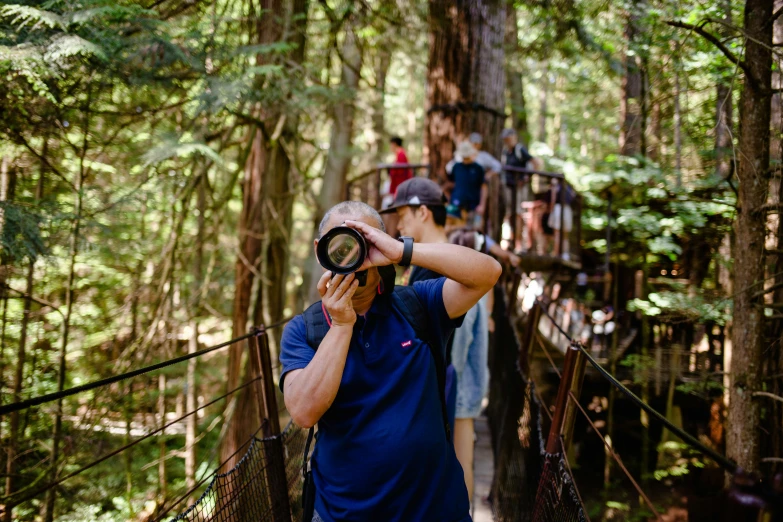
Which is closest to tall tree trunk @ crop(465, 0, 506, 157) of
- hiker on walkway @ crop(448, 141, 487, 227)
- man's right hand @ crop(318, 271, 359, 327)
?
hiker on walkway @ crop(448, 141, 487, 227)

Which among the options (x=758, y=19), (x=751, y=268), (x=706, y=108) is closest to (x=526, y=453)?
(x=751, y=268)

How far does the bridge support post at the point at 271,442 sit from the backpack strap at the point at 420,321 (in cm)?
115

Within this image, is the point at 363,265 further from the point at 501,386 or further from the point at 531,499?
the point at 501,386

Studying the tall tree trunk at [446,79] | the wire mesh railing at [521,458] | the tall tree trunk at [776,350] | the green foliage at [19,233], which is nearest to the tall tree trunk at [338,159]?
the tall tree trunk at [446,79]

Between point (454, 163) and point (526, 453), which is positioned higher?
point (454, 163)

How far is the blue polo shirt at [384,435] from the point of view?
1475mm

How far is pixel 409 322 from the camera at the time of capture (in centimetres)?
161

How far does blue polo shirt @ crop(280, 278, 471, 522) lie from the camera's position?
1475mm

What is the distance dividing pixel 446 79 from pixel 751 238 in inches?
178

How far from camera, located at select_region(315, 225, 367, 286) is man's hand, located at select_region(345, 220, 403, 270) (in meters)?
0.04

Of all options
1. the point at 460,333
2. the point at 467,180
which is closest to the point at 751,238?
the point at 460,333

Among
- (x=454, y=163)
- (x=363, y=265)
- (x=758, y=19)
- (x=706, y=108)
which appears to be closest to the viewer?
(x=363, y=265)

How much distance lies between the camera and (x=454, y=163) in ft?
20.6

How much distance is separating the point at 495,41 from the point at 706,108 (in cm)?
330
